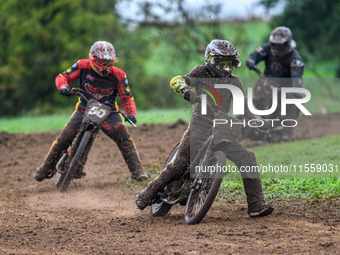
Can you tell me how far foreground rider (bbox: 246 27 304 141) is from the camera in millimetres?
14141

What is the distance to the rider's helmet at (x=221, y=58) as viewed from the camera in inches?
299

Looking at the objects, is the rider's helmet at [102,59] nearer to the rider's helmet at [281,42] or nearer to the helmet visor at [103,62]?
the helmet visor at [103,62]

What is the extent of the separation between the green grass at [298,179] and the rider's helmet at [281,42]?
221 centimetres

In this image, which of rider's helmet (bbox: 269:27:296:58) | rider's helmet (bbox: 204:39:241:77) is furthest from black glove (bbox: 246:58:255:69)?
rider's helmet (bbox: 204:39:241:77)

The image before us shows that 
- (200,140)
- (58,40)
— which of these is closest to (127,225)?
(200,140)

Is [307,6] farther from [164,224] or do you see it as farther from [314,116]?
[164,224]

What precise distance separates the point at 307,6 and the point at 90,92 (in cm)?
1875

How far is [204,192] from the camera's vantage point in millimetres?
7473

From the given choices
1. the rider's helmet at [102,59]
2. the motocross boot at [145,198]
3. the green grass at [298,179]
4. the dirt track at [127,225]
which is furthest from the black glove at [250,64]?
the motocross boot at [145,198]

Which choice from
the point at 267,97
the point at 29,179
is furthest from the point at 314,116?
the point at 29,179

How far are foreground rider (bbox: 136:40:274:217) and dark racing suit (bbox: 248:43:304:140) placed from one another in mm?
6698

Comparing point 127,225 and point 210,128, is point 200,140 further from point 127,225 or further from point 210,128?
point 127,225

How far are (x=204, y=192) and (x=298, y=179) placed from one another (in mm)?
2907

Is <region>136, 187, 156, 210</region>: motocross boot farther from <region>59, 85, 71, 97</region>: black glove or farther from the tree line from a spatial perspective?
the tree line
